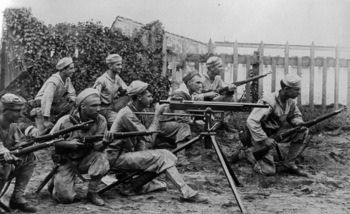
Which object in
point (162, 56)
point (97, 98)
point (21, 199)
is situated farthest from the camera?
point (162, 56)

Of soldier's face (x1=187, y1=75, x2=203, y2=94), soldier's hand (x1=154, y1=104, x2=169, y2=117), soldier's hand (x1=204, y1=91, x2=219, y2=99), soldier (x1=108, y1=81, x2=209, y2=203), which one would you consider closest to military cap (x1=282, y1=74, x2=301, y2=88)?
soldier's face (x1=187, y1=75, x2=203, y2=94)

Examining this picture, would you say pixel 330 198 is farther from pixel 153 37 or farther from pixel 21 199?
pixel 153 37

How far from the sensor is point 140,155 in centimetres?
636

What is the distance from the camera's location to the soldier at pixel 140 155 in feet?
20.3

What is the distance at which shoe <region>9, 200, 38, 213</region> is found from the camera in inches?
222

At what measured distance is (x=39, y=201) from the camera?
243 inches

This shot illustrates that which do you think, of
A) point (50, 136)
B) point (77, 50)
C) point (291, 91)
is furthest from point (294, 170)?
point (77, 50)

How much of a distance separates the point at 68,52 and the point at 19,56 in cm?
122

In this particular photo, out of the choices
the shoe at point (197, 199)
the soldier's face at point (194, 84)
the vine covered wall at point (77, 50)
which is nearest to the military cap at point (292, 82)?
the soldier's face at point (194, 84)

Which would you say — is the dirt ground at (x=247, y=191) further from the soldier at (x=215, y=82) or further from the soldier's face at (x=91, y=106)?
the soldier's face at (x=91, y=106)

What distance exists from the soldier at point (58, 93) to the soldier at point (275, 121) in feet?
12.0

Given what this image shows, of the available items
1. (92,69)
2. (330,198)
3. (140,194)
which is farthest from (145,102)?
(92,69)

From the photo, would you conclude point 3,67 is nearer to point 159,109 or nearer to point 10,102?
point 159,109

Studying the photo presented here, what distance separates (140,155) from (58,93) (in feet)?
10.7
